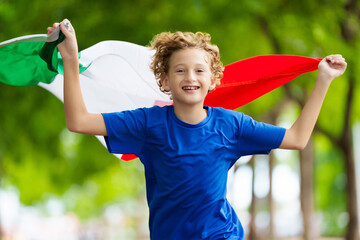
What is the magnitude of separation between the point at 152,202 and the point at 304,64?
4.57 ft

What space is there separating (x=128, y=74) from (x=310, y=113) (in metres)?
1.38

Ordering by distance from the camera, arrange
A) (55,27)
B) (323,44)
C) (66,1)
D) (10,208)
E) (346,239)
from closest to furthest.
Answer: (55,27) → (323,44) → (66,1) → (346,239) → (10,208)

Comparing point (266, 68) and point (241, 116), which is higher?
point (266, 68)

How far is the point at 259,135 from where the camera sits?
273 centimetres

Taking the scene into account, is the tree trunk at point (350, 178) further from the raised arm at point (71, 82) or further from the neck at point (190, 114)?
the raised arm at point (71, 82)

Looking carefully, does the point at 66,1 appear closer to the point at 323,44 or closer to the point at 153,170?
the point at 323,44

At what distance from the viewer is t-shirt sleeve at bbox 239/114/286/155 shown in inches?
107

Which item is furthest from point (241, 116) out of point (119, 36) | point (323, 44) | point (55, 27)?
point (119, 36)

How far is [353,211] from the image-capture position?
9758mm

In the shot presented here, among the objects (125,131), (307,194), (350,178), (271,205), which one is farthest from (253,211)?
(125,131)


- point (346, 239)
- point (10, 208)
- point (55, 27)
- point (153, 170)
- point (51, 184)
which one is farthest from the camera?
point (10, 208)

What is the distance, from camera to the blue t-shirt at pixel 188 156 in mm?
2613

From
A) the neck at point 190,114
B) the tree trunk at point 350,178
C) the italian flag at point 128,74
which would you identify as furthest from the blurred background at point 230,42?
the neck at point 190,114

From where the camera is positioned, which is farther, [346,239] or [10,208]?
[10,208]
